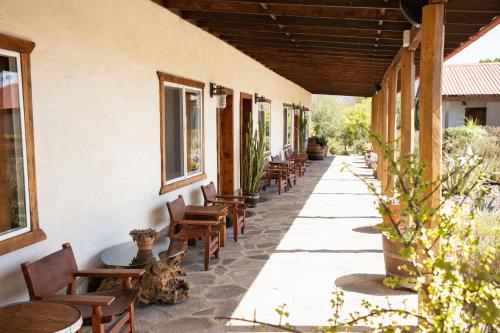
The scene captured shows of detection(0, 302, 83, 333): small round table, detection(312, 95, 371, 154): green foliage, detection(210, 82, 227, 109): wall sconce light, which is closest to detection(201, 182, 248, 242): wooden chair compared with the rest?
detection(210, 82, 227, 109): wall sconce light

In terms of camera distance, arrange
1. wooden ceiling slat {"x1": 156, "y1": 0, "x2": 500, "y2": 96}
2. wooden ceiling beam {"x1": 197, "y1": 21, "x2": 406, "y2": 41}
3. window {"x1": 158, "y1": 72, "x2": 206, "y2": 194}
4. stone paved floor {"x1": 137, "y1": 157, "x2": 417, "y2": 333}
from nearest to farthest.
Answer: stone paved floor {"x1": 137, "y1": 157, "x2": 417, "y2": 333} → wooden ceiling slat {"x1": 156, "y1": 0, "x2": 500, "y2": 96} → window {"x1": 158, "y1": 72, "x2": 206, "y2": 194} → wooden ceiling beam {"x1": 197, "y1": 21, "x2": 406, "y2": 41}

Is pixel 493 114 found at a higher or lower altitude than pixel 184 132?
higher

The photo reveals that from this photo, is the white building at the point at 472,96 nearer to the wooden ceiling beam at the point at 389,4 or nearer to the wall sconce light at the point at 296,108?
the wall sconce light at the point at 296,108

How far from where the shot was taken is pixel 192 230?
17.5 ft

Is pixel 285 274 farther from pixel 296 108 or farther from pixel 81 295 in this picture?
pixel 296 108

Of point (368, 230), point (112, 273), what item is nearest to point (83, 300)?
point (112, 273)

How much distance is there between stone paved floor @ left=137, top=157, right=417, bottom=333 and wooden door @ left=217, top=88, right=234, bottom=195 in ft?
2.38

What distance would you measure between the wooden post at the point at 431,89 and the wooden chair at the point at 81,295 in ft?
7.70

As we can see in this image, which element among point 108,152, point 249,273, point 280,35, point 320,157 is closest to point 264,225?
point 249,273

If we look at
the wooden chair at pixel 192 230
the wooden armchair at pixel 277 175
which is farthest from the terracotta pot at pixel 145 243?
the wooden armchair at pixel 277 175

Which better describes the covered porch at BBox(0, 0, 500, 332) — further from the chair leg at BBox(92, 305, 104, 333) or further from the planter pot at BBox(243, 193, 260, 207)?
the chair leg at BBox(92, 305, 104, 333)

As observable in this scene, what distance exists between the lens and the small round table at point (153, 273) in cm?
392

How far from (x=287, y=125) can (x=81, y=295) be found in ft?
42.7

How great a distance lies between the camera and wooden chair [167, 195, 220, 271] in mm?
5066
